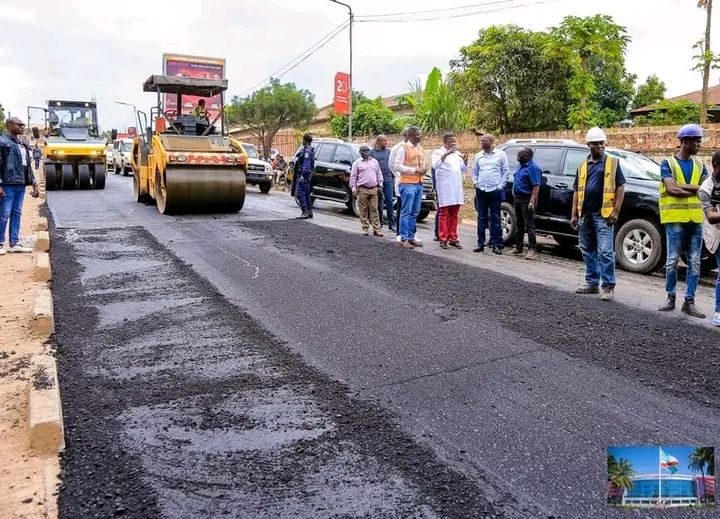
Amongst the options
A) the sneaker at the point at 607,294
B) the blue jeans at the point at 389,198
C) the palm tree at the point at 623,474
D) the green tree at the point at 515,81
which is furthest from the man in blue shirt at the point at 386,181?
the green tree at the point at 515,81

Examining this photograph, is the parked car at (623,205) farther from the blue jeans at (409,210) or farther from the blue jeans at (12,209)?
the blue jeans at (12,209)

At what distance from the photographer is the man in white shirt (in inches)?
366

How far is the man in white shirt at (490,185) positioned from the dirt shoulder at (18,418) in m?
6.08

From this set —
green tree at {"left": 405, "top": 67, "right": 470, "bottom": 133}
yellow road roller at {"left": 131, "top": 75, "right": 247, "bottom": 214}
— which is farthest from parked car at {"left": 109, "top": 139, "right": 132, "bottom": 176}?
yellow road roller at {"left": 131, "top": 75, "right": 247, "bottom": 214}

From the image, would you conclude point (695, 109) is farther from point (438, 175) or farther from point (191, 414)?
point (191, 414)

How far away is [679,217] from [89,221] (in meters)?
10.4

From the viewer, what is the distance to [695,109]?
24891mm

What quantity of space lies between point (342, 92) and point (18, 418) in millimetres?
23656

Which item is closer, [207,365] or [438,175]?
[207,365]

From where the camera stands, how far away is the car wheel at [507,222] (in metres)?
10.1

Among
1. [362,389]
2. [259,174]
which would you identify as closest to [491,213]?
[362,389]

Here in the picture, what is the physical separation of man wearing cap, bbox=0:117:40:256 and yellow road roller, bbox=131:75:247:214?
365 cm

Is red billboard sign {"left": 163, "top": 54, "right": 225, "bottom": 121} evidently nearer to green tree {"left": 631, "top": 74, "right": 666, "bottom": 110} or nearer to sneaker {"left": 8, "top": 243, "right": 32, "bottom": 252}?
sneaker {"left": 8, "top": 243, "right": 32, "bottom": 252}

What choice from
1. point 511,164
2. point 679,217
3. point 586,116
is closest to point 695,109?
point 586,116
